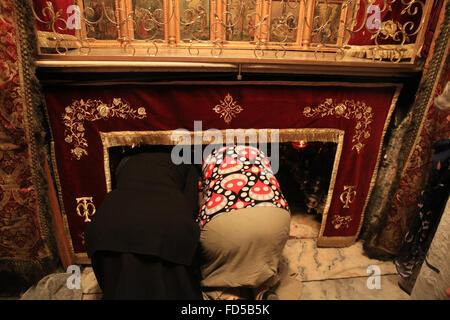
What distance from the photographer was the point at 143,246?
0.95 m

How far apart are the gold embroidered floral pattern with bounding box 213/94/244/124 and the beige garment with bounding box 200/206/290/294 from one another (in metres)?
0.67

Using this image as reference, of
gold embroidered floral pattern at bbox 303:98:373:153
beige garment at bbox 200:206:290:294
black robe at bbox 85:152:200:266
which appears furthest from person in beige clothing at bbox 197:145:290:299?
gold embroidered floral pattern at bbox 303:98:373:153

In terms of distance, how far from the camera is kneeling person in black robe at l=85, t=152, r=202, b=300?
36.7 inches

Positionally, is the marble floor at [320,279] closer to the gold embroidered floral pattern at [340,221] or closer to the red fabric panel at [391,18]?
the gold embroidered floral pattern at [340,221]

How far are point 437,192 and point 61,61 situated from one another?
7.10 feet

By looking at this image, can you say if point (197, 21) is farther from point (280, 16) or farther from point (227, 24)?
point (280, 16)

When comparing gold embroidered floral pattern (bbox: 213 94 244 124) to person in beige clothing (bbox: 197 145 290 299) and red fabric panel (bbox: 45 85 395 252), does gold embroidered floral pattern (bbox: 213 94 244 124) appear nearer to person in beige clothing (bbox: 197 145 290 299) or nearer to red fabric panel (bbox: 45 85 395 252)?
red fabric panel (bbox: 45 85 395 252)

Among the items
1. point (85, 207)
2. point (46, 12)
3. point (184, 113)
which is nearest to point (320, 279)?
A: point (184, 113)

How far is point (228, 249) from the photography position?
3.84 ft

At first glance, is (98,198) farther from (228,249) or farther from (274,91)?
(274,91)

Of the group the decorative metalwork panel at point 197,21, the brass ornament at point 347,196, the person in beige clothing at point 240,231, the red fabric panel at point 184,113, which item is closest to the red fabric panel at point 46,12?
the red fabric panel at point 184,113

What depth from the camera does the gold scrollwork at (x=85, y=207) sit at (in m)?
1.70

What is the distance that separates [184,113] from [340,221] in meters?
1.43

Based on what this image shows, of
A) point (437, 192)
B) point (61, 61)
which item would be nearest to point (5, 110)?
point (61, 61)
